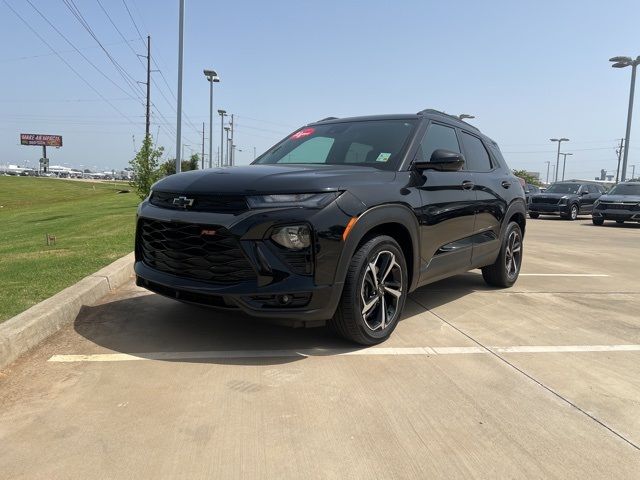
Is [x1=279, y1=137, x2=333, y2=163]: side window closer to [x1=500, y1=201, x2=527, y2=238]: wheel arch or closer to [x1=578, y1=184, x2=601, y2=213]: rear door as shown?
[x1=500, y1=201, x2=527, y2=238]: wheel arch

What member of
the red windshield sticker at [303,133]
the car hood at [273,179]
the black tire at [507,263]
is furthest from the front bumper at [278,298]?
the black tire at [507,263]

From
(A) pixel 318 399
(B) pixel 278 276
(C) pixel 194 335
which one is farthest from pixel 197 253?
(A) pixel 318 399

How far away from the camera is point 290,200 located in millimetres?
3461

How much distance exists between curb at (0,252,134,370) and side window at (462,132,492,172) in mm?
4000

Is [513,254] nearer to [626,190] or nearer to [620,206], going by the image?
[620,206]

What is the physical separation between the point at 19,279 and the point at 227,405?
3.73 meters

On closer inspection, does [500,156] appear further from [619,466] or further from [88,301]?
[88,301]

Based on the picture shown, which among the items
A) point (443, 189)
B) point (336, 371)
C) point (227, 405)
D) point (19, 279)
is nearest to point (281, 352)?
point (336, 371)

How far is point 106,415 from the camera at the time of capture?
283cm

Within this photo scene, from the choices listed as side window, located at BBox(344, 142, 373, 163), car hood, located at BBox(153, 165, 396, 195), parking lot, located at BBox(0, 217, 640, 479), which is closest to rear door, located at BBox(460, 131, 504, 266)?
parking lot, located at BBox(0, 217, 640, 479)

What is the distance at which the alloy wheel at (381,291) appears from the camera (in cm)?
387

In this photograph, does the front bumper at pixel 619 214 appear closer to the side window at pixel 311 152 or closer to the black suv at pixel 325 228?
the black suv at pixel 325 228

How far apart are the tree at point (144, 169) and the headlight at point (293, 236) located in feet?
51.6

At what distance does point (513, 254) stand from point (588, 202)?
18781 mm
